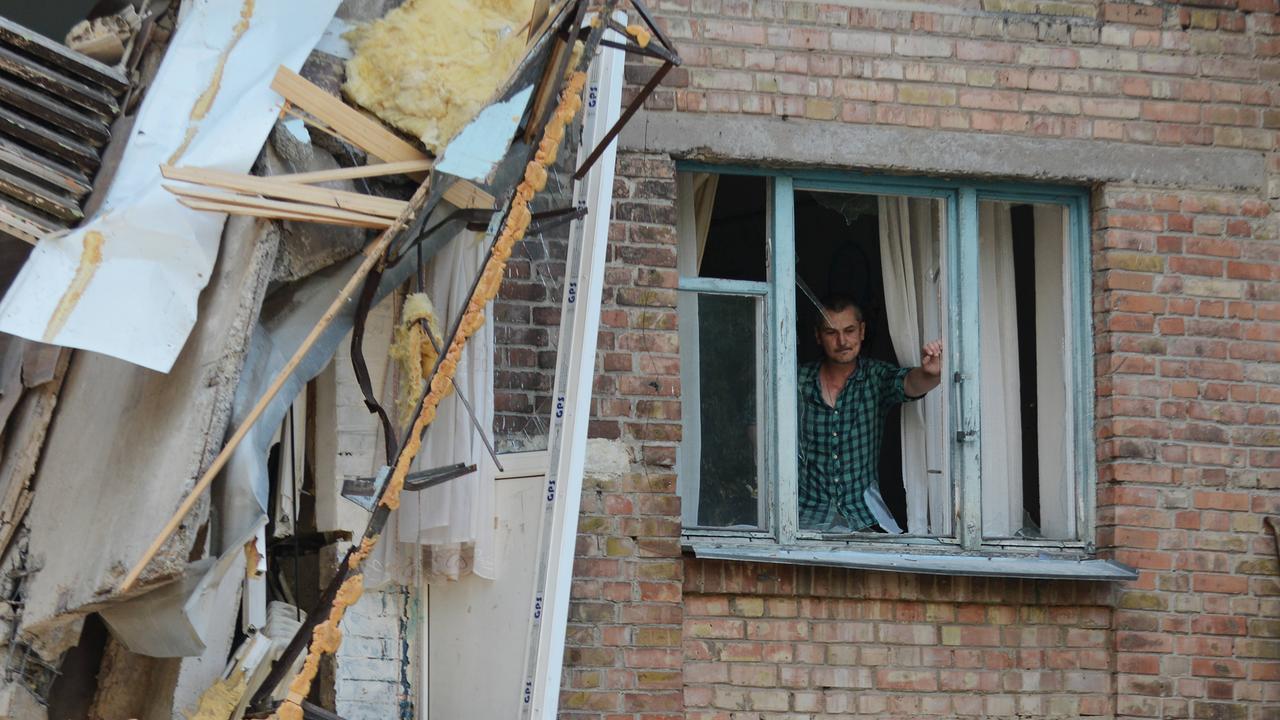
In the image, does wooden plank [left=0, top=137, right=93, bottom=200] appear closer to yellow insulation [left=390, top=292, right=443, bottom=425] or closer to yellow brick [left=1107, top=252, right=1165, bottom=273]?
yellow insulation [left=390, top=292, right=443, bottom=425]

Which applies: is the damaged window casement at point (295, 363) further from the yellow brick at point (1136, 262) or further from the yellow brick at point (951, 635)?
the yellow brick at point (1136, 262)

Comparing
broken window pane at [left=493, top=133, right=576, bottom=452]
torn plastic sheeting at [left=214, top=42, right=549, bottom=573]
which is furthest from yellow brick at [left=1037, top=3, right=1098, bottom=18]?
torn plastic sheeting at [left=214, top=42, right=549, bottom=573]

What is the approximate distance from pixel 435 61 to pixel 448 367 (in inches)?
35.5

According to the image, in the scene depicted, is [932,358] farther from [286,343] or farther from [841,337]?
[286,343]

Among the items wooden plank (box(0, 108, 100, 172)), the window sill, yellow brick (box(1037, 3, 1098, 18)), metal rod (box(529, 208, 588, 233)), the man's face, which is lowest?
the window sill

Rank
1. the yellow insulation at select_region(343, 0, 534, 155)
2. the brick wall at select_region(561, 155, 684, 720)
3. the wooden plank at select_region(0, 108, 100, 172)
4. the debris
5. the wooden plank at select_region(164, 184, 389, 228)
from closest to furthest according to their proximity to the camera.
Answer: the wooden plank at select_region(164, 184, 389, 228)
the wooden plank at select_region(0, 108, 100, 172)
the yellow insulation at select_region(343, 0, 534, 155)
the debris
the brick wall at select_region(561, 155, 684, 720)

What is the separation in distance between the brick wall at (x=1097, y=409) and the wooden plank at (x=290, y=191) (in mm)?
1884

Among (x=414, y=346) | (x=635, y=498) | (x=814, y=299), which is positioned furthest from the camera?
(x=814, y=299)

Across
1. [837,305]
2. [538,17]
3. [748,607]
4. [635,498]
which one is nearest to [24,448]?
[538,17]

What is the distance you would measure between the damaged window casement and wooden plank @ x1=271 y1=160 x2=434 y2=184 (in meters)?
0.01

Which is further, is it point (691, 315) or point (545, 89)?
point (691, 315)

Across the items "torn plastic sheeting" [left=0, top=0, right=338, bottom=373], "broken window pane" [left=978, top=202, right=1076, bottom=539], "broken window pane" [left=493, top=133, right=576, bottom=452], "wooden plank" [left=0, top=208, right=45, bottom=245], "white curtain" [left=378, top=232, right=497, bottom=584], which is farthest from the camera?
"broken window pane" [left=978, top=202, right=1076, bottom=539]

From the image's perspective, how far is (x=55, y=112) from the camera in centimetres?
484

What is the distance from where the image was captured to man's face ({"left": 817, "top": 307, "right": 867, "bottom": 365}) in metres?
6.87
